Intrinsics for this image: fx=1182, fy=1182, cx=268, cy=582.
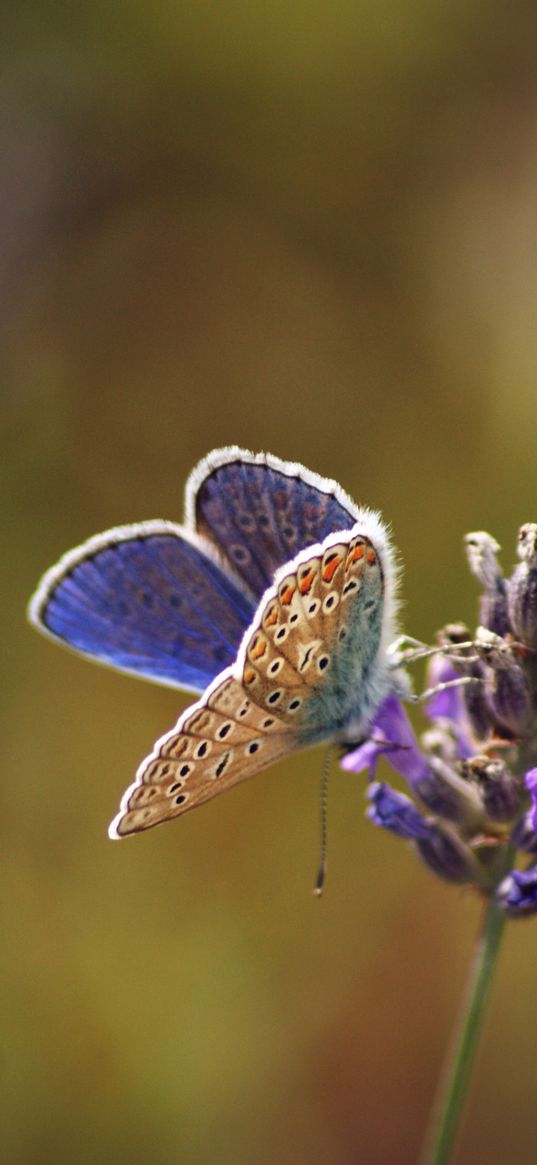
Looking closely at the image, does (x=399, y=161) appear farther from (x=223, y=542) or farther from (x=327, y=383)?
(x=223, y=542)

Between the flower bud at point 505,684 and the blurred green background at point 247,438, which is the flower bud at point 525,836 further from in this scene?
the blurred green background at point 247,438

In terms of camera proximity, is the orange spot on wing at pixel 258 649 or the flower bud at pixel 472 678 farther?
the flower bud at pixel 472 678

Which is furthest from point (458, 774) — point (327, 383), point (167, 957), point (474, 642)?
point (327, 383)

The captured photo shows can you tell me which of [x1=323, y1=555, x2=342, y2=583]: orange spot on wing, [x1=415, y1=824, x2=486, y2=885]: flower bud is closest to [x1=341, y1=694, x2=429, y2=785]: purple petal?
[x1=415, y1=824, x2=486, y2=885]: flower bud

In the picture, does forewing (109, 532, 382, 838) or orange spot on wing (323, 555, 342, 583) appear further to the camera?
orange spot on wing (323, 555, 342, 583)

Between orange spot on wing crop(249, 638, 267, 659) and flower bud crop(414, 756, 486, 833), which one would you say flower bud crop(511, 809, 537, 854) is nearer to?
flower bud crop(414, 756, 486, 833)

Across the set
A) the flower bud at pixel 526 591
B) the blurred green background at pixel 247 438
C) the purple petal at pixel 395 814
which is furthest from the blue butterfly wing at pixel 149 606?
the blurred green background at pixel 247 438
